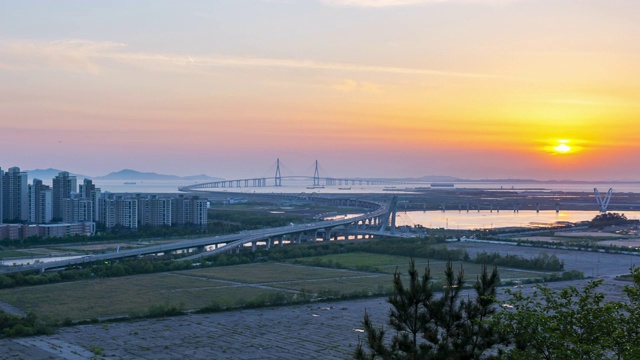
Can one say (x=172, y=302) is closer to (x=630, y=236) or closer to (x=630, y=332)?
(x=630, y=332)

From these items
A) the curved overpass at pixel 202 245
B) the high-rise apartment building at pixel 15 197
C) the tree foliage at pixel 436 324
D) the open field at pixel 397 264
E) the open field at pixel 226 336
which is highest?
the high-rise apartment building at pixel 15 197

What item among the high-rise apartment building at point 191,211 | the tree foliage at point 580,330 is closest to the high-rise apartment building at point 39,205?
the high-rise apartment building at point 191,211

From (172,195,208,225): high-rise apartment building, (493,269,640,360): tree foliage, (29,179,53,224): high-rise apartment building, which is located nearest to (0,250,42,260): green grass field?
(29,179,53,224): high-rise apartment building

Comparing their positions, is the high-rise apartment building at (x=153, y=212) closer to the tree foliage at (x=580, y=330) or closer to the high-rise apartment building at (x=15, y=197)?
the high-rise apartment building at (x=15, y=197)

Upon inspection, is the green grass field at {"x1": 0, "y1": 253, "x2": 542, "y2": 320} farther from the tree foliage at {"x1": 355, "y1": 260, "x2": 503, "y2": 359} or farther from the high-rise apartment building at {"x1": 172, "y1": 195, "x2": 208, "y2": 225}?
the high-rise apartment building at {"x1": 172, "y1": 195, "x2": 208, "y2": 225}

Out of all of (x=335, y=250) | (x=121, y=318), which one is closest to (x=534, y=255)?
(x=335, y=250)

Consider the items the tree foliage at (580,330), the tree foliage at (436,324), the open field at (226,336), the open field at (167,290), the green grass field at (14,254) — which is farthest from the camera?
the green grass field at (14,254)

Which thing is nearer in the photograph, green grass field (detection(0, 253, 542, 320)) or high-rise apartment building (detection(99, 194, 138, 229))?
green grass field (detection(0, 253, 542, 320))
